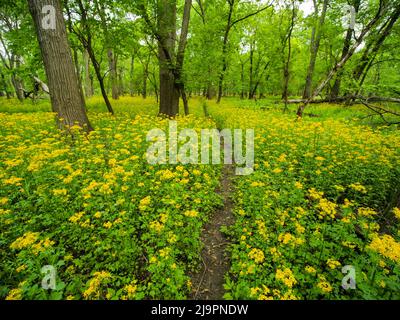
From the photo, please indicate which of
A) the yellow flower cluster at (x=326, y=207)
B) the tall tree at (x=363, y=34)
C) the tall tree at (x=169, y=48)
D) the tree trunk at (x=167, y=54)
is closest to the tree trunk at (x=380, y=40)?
the tall tree at (x=363, y=34)

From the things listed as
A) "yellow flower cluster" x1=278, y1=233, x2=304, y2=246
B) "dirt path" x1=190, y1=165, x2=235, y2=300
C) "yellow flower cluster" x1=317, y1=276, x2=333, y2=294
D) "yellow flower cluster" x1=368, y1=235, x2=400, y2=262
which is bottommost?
"dirt path" x1=190, y1=165, x2=235, y2=300

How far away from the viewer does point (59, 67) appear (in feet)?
16.9

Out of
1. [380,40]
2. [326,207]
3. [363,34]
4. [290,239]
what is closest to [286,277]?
[290,239]

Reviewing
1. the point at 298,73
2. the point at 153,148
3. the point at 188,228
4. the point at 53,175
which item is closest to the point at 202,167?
the point at 153,148

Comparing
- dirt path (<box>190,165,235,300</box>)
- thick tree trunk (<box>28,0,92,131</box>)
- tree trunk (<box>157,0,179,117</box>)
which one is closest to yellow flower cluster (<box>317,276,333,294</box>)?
dirt path (<box>190,165,235,300</box>)

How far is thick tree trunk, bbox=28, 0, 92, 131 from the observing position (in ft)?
15.8

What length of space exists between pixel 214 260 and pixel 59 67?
617 cm

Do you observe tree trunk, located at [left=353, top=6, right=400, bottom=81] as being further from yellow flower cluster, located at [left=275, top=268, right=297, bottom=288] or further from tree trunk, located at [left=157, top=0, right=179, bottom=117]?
yellow flower cluster, located at [left=275, top=268, right=297, bottom=288]

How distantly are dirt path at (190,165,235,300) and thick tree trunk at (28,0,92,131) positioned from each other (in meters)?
4.75

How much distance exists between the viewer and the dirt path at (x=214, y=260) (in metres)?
2.61

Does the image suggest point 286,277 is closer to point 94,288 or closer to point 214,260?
point 214,260

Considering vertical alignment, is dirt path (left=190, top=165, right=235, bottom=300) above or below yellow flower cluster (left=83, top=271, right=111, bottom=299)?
below
